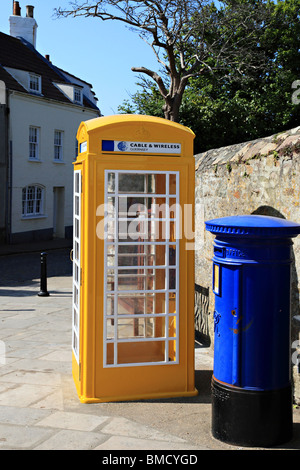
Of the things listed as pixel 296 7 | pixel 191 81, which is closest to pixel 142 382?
pixel 191 81

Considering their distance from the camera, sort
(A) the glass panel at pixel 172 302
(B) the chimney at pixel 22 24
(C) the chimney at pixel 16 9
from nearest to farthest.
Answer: (A) the glass panel at pixel 172 302
(C) the chimney at pixel 16 9
(B) the chimney at pixel 22 24

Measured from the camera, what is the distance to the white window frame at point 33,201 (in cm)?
2592

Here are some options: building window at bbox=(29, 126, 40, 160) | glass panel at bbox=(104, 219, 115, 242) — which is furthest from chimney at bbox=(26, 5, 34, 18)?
glass panel at bbox=(104, 219, 115, 242)

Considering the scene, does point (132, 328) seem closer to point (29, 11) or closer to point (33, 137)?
point (33, 137)

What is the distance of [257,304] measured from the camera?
4.45 m

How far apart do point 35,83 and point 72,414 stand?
24.0 metres

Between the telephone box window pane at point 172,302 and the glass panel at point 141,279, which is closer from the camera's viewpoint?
the glass panel at point 141,279

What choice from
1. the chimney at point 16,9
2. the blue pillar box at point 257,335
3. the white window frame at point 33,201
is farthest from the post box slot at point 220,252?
the chimney at point 16,9

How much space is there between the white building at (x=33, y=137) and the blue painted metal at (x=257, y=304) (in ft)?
68.2

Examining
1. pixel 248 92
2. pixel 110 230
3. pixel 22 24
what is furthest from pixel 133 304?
pixel 22 24

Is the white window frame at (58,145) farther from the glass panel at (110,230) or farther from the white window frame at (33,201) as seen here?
the glass panel at (110,230)

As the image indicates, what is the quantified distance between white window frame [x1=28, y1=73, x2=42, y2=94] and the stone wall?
20.3m
